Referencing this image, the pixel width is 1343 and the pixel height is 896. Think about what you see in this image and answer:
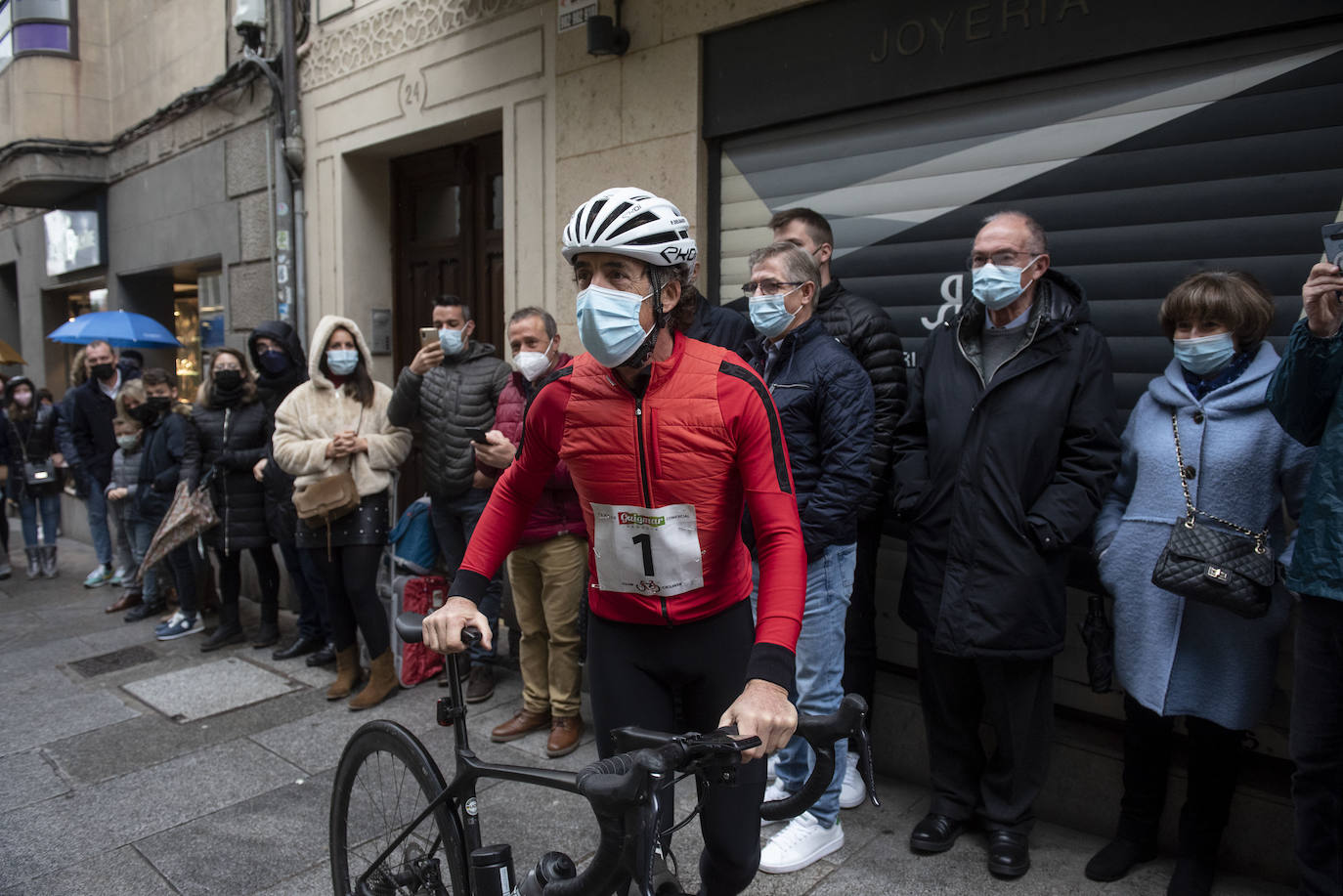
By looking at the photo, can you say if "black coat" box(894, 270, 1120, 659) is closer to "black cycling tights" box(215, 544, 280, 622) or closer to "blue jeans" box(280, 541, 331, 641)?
"blue jeans" box(280, 541, 331, 641)

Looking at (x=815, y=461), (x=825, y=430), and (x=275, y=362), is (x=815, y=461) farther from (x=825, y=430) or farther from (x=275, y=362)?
(x=275, y=362)

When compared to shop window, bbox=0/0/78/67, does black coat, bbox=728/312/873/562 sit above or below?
below

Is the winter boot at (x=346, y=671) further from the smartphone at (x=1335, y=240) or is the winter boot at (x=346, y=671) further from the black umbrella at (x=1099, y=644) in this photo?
the smartphone at (x=1335, y=240)

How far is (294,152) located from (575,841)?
674cm

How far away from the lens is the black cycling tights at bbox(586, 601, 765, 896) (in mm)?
2236

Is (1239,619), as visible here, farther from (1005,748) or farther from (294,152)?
(294,152)

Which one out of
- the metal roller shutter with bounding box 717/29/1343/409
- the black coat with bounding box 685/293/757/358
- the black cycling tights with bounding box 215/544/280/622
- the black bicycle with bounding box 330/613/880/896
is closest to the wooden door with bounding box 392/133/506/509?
the black cycling tights with bounding box 215/544/280/622

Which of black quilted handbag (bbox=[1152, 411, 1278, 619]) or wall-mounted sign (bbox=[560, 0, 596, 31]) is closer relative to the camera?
black quilted handbag (bbox=[1152, 411, 1278, 619])

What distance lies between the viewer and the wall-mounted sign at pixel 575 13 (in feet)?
18.3

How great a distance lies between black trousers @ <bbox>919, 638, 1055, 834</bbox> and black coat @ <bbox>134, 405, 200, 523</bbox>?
15.7 feet

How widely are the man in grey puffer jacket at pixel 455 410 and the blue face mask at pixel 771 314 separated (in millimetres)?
1856

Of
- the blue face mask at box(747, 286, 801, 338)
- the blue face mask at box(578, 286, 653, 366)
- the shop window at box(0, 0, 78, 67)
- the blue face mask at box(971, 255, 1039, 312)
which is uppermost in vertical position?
the shop window at box(0, 0, 78, 67)

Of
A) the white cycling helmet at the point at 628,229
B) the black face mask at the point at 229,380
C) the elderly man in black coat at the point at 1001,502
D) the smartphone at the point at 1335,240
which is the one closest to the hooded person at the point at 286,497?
the black face mask at the point at 229,380

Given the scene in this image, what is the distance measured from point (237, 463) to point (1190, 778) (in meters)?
5.26
